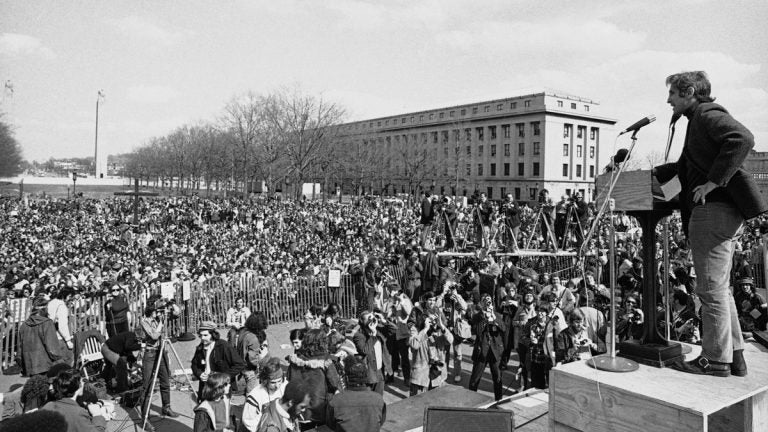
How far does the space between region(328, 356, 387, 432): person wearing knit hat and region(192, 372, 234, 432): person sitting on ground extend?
4.17ft

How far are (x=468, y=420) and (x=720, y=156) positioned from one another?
227 cm

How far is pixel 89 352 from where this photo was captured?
32.5 feet

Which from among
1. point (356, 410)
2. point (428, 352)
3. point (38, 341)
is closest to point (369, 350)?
point (428, 352)

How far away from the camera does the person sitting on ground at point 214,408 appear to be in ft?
17.6

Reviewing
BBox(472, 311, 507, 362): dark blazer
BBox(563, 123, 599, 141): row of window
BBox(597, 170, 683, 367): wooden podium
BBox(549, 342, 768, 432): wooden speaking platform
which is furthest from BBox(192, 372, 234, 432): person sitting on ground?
BBox(563, 123, 599, 141): row of window

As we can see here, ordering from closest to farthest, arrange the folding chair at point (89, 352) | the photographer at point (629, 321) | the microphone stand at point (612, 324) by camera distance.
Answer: the microphone stand at point (612, 324)
the photographer at point (629, 321)
the folding chair at point (89, 352)

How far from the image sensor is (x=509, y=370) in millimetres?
10703

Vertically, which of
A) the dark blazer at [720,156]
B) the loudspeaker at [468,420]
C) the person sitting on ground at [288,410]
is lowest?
the person sitting on ground at [288,410]

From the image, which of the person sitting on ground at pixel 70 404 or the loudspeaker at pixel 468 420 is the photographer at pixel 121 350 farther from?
the loudspeaker at pixel 468 420

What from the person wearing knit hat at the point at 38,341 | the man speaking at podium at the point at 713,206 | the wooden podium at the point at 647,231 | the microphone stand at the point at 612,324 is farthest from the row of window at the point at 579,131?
the microphone stand at the point at 612,324

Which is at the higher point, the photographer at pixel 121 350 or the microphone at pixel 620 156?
the microphone at pixel 620 156

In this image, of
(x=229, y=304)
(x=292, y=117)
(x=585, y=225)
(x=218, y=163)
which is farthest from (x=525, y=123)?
(x=229, y=304)

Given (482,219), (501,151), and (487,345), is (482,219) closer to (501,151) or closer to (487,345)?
(487,345)

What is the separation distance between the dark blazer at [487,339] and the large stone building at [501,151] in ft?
196
